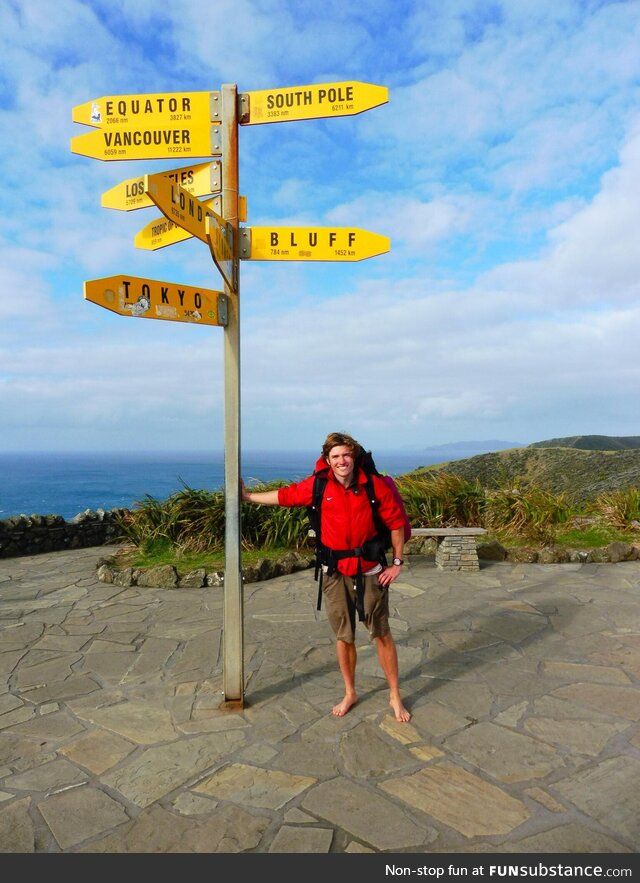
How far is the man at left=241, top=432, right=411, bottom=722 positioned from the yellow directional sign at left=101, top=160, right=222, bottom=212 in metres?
1.77

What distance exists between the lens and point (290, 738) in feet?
10.6

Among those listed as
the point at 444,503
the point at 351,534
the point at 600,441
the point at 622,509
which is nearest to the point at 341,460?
the point at 351,534

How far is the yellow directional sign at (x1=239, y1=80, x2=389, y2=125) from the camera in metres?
3.38

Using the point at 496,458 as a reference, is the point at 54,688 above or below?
below

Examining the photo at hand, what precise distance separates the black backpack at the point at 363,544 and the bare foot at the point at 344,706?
24.5 inches

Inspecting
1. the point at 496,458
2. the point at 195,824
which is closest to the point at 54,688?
the point at 195,824

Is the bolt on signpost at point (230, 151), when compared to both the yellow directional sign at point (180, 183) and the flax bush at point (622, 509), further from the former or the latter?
the flax bush at point (622, 509)

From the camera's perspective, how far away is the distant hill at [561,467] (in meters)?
13.8

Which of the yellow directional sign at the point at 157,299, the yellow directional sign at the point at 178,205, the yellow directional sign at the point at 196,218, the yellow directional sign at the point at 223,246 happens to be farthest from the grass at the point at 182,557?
the yellow directional sign at the point at 178,205

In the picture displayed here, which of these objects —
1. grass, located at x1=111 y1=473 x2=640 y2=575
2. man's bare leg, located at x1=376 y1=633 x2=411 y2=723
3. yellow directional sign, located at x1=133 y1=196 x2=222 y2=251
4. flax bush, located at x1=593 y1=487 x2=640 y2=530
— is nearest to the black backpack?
man's bare leg, located at x1=376 y1=633 x2=411 y2=723

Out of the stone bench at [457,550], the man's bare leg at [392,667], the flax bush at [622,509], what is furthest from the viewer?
the flax bush at [622,509]

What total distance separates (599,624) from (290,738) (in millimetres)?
3392

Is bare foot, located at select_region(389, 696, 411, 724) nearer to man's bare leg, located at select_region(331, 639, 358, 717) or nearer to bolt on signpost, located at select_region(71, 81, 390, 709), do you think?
man's bare leg, located at select_region(331, 639, 358, 717)

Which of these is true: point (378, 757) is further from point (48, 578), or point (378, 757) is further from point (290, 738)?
point (48, 578)
